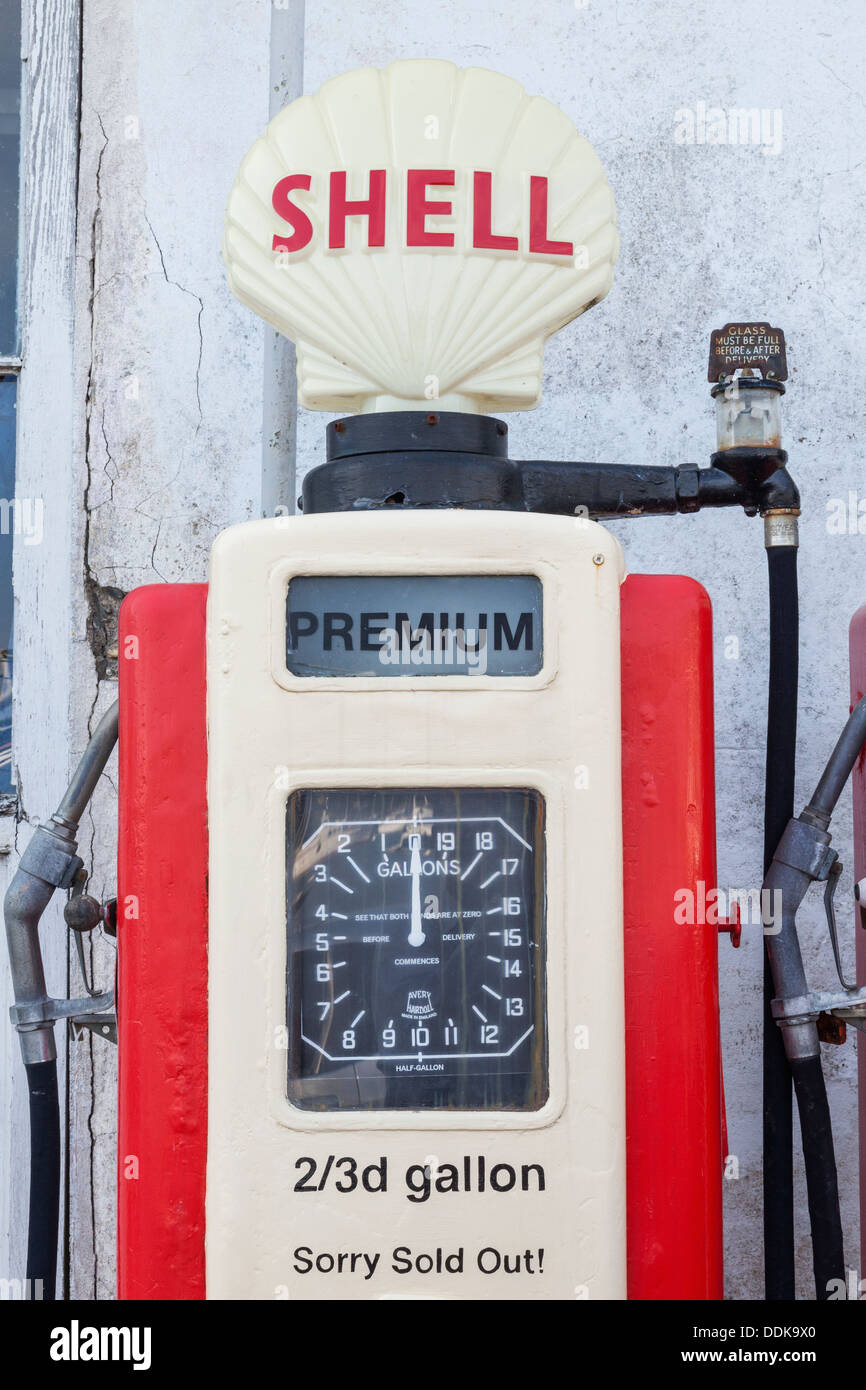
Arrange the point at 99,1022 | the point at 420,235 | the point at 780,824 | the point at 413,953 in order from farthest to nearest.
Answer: the point at 780,824 → the point at 99,1022 → the point at 420,235 → the point at 413,953

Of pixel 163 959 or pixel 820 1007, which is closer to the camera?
pixel 163 959

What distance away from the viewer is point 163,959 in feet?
4.60

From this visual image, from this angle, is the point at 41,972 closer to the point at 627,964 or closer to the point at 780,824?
the point at 627,964

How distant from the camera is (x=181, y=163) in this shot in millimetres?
2227

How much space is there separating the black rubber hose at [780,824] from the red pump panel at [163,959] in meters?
0.77

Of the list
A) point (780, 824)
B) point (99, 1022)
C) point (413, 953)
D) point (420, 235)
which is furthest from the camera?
point (780, 824)

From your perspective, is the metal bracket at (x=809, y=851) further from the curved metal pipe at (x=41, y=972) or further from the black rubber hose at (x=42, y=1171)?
the black rubber hose at (x=42, y=1171)

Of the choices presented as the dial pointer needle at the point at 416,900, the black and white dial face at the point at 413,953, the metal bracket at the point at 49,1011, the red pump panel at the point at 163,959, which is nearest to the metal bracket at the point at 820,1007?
the black and white dial face at the point at 413,953

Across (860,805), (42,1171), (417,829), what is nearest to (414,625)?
(417,829)

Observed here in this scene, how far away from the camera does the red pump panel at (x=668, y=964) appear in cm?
138

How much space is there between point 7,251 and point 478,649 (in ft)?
4.67

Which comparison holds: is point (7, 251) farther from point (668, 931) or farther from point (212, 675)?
point (668, 931)

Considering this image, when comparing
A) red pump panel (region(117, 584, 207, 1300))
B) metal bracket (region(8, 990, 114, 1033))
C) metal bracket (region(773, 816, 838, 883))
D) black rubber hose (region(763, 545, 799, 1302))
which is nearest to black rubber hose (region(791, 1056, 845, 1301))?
black rubber hose (region(763, 545, 799, 1302))

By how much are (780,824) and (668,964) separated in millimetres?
413
